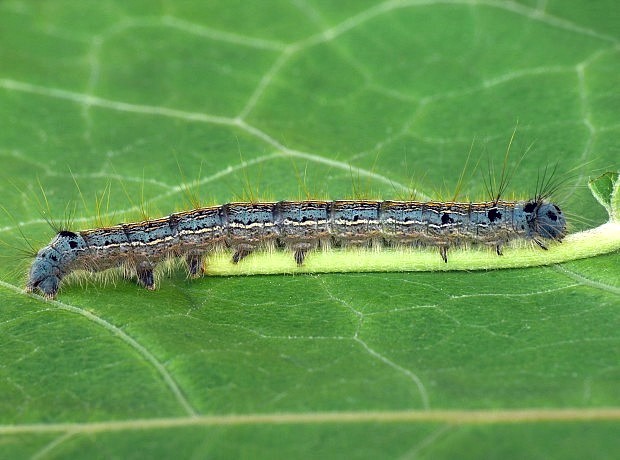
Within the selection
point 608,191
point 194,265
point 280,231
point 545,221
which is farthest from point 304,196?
point 608,191

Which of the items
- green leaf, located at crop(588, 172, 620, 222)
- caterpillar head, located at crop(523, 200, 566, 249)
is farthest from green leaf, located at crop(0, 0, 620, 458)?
caterpillar head, located at crop(523, 200, 566, 249)

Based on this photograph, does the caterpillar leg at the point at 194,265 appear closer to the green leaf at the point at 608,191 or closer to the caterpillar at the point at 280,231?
the caterpillar at the point at 280,231

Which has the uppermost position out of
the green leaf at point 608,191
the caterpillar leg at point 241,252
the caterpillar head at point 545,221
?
the green leaf at point 608,191

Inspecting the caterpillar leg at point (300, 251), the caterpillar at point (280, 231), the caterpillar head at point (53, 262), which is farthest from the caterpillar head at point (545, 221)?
the caterpillar head at point (53, 262)

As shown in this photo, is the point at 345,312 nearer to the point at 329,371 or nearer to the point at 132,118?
the point at 329,371

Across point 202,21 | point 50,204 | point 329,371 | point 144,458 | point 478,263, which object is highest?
point 202,21

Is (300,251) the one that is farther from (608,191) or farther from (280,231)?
(608,191)

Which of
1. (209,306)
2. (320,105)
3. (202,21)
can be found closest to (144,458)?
(209,306)
